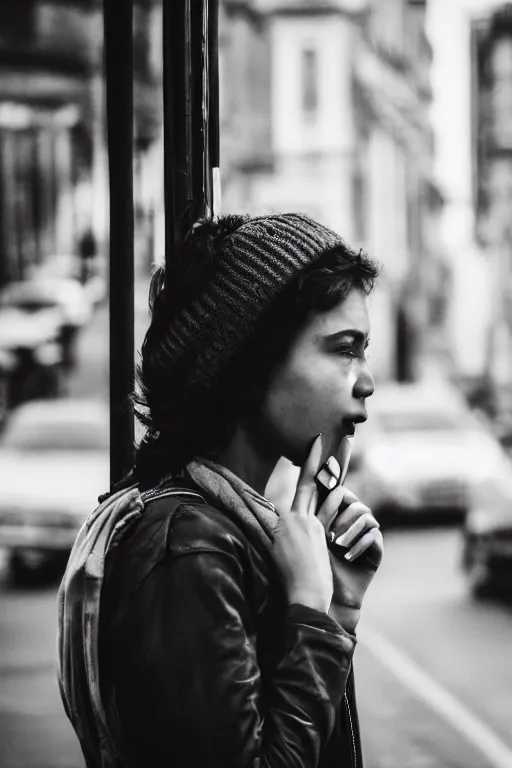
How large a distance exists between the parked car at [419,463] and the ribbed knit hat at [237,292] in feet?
38.3

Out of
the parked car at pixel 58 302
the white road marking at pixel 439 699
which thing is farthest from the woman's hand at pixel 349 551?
the parked car at pixel 58 302

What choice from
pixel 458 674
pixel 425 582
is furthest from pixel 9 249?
pixel 458 674

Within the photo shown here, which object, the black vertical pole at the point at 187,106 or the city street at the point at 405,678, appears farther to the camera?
the city street at the point at 405,678

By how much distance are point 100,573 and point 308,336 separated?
0.47 m

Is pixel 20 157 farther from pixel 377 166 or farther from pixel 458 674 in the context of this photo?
pixel 458 674

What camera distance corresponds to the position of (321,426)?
1.73 m

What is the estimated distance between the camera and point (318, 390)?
173 centimetres

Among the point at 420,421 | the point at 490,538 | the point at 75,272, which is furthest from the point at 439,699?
the point at 75,272

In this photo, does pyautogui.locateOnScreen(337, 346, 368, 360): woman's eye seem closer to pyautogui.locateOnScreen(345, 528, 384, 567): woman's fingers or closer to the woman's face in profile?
the woman's face in profile

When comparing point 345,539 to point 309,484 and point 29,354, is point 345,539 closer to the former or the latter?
point 309,484

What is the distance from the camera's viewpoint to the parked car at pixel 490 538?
9.45 metres

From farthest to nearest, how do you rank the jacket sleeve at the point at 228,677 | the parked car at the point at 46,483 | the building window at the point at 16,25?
the building window at the point at 16,25 < the parked car at the point at 46,483 < the jacket sleeve at the point at 228,677

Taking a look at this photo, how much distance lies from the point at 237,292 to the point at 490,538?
27.1 ft

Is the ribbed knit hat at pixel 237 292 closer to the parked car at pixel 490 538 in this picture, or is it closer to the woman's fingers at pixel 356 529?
the woman's fingers at pixel 356 529
